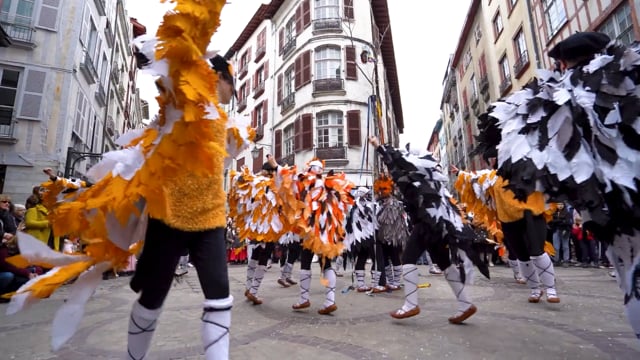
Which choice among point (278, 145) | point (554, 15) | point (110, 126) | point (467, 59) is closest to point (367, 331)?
point (554, 15)

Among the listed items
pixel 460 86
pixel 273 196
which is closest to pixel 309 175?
pixel 273 196

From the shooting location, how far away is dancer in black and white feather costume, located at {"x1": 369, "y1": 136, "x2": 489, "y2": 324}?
3.65 m

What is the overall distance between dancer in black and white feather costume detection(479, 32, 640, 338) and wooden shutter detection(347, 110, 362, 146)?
15794 millimetres

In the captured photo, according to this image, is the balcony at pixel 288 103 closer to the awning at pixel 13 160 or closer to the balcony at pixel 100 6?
the balcony at pixel 100 6

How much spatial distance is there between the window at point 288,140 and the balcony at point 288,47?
4412mm

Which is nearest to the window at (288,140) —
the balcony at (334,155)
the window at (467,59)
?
the balcony at (334,155)

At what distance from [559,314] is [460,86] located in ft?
92.6

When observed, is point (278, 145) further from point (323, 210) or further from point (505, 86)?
point (323, 210)

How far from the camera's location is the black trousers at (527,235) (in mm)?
4371

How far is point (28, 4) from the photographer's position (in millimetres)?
13266

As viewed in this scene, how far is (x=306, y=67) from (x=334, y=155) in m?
5.18

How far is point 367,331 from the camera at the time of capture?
11.0ft

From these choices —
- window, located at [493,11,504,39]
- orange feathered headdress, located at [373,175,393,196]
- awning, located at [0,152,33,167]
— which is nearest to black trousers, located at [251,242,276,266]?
orange feathered headdress, located at [373,175,393,196]

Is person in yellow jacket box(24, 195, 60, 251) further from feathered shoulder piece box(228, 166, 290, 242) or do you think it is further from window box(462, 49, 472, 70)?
window box(462, 49, 472, 70)
